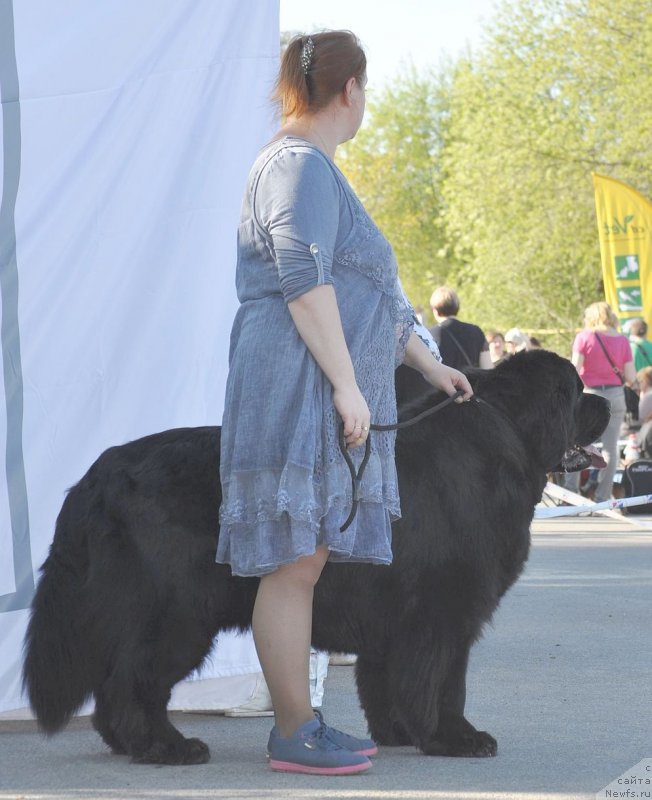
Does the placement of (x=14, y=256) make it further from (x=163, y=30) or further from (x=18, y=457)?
(x=163, y=30)

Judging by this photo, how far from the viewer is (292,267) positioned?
10.6ft

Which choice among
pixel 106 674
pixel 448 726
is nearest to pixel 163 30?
pixel 106 674

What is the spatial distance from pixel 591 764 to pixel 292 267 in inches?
63.1

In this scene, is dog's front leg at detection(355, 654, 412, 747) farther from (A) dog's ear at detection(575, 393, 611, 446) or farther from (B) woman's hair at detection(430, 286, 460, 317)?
(B) woman's hair at detection(430, 286, 460, 317)

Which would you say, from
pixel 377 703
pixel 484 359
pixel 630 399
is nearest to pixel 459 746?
pixel 377 703

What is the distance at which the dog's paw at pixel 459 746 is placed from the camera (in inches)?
146

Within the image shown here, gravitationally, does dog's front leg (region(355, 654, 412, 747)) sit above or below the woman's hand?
below

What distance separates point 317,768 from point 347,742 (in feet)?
0.47

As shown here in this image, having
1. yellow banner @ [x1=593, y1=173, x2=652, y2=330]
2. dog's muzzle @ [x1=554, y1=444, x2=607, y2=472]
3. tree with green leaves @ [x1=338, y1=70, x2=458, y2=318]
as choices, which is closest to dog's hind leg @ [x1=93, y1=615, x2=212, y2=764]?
dog's muzzle @ [x1=554, y1=444, x2=607, y2=472]

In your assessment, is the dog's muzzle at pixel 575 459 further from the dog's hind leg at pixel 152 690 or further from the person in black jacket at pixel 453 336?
the person in black jacket at pixel 453 336

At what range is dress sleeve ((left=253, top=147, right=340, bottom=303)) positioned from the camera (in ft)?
10.6

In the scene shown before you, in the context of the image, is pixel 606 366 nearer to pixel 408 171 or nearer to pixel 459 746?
pixel 459 746

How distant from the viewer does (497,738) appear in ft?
13.2

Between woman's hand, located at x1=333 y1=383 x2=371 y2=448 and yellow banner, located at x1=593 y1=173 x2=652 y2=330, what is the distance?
1585 centimetres
